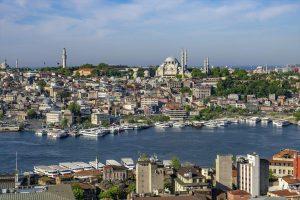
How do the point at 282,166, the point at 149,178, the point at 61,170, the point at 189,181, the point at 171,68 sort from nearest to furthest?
the point at 189,181
the point at 149,178
the point at 282,166
the point at 61,170
the point at 171,68

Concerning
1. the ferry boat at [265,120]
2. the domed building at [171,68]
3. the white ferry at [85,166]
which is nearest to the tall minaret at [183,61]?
the domed building at [171,68]

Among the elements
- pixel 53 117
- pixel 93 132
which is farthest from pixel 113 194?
pixel 53 117

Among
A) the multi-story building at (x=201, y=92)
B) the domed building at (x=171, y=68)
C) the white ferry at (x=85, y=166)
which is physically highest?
the domed building at (x=171, y=68)

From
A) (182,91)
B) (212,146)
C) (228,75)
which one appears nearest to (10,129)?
(212,146)

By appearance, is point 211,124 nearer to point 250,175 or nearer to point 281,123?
point 281,123

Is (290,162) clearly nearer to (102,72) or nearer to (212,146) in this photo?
(212,146)

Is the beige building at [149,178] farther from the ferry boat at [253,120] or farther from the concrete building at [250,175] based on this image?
the ferry boat at [253,120]

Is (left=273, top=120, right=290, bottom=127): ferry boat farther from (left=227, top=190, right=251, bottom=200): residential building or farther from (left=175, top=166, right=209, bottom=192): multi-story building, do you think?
(left=227, top=190, right=251, bottom=200): residential building
